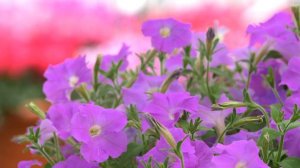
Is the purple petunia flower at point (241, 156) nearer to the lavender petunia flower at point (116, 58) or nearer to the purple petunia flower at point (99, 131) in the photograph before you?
the purple petunia flower at point (99, 131)

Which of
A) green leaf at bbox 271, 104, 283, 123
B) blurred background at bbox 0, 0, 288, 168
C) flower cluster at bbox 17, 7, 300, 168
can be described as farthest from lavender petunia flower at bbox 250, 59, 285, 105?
blurred background at bbox 0, 0, 288, 168

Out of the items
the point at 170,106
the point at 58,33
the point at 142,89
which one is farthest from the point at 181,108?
the point at 58,33

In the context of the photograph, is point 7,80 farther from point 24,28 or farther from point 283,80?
point 283,80

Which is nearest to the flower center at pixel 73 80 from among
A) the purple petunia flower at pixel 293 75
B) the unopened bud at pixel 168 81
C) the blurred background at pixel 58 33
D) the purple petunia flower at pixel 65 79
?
the purple petunia flower at pixel 65 79

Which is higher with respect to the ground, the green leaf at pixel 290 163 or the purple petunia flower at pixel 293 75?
the purple petunia flower at pixel 293 75

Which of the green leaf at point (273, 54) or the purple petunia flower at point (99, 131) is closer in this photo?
the purple petunia flower at point (99, 131)

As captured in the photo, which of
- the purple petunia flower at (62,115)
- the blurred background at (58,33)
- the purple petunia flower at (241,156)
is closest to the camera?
the purple petunia flower at (241,156)

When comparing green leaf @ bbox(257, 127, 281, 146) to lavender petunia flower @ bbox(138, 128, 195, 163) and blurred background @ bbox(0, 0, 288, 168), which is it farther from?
blurred background @ bbox(0, 0, 288, 168)
